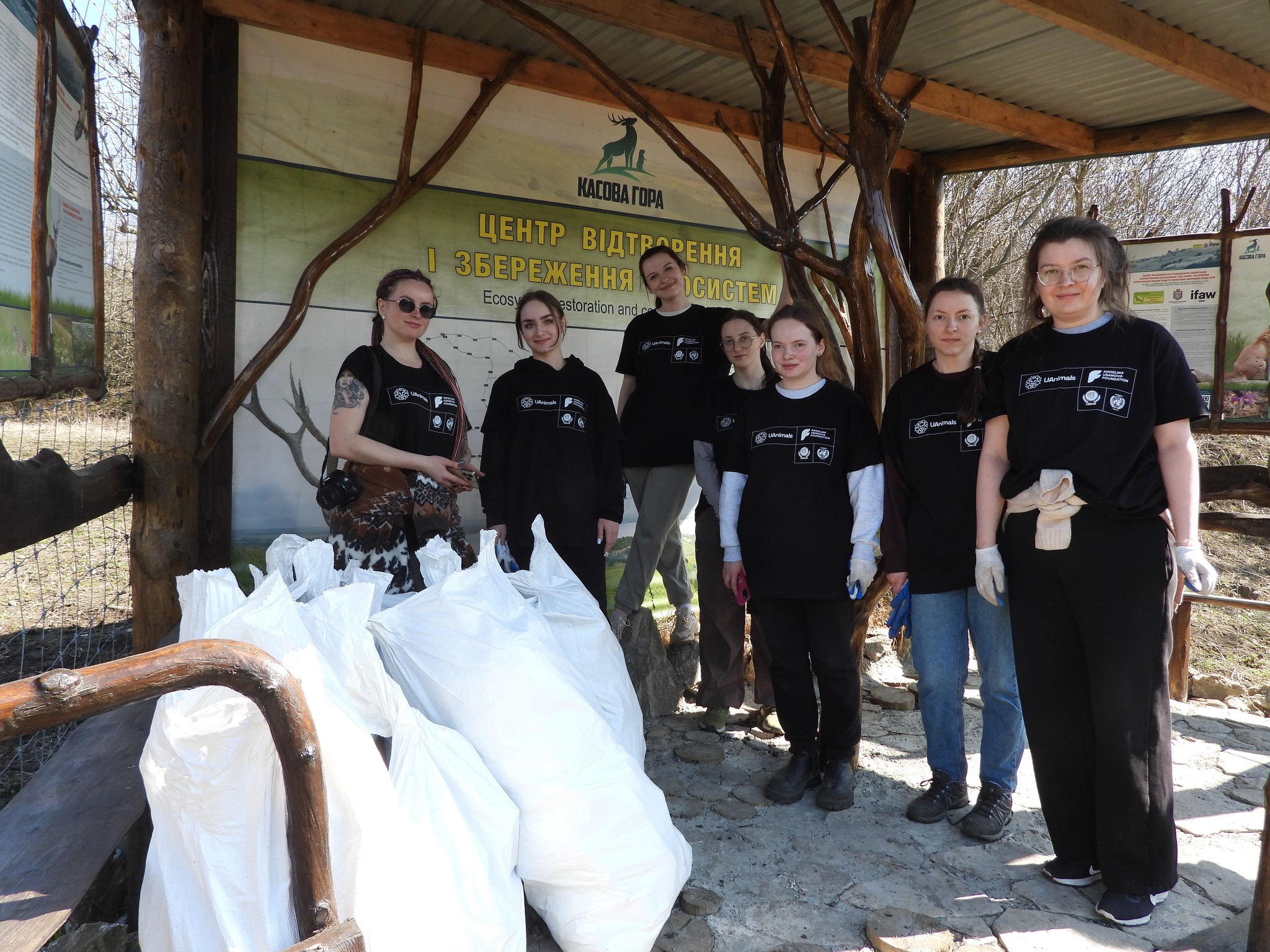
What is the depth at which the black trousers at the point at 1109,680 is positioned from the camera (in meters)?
2.31

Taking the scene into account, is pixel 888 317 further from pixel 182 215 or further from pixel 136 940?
pixel 136 940

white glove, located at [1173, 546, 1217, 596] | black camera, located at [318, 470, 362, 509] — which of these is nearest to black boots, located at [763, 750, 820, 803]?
white glove, located at [1173, 546, 1217, 596]

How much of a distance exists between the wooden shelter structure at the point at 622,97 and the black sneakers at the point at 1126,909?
4.04ft

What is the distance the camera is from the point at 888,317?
238 inches

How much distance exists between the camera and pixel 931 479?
2.87m

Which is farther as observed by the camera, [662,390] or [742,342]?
[662,390]

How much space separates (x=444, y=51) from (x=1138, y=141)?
4.13 meters

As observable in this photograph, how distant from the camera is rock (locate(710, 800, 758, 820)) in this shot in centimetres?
308

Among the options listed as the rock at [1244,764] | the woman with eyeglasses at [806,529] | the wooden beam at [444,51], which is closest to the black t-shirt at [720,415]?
the woman with eyeglasses at [806,529]

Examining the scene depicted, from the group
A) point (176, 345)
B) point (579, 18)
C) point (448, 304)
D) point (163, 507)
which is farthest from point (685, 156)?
point (163, 507)

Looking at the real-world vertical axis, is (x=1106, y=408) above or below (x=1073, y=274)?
below

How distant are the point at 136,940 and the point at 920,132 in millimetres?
5677

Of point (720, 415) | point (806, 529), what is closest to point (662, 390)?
point (720, 415)

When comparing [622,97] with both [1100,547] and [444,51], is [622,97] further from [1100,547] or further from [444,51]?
[1100,547]
